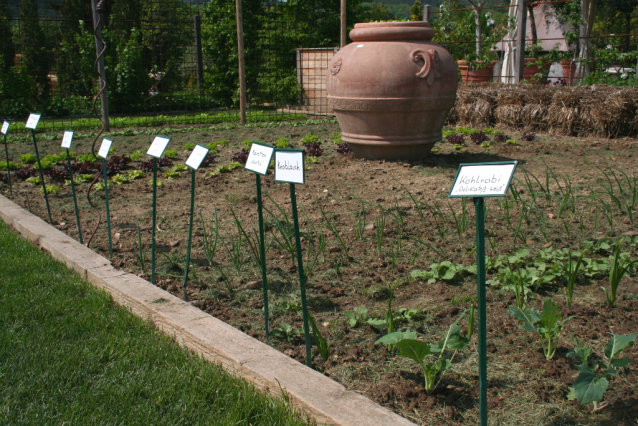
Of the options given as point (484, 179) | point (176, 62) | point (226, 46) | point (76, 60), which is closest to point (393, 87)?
point (484, 179)

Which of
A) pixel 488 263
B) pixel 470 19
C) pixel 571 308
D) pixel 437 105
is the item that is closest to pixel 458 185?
pixel 571 308

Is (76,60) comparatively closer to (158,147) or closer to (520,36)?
(520,36)

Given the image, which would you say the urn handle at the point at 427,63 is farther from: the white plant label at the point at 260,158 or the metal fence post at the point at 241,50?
the metal fence post at the point at 241,50

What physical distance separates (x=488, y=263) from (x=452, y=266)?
0.23 metres

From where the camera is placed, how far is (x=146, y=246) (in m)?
3.80

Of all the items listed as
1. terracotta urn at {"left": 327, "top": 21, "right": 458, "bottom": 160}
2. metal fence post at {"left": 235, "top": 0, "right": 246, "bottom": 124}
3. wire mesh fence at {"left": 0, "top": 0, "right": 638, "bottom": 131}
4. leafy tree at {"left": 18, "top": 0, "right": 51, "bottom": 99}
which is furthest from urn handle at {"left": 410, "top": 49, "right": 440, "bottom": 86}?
leafy tree at {"left": 18, "top": 0, "right": 51, "bottom": 99}

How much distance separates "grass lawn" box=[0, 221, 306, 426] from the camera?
6.36 feet

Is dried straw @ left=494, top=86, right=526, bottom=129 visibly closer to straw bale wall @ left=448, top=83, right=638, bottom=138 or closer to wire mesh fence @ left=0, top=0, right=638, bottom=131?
straw bale wall @ left=448, top=83, right=638, bottom=138

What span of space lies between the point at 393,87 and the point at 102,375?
4279 mm

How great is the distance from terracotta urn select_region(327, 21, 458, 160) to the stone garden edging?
3349mm

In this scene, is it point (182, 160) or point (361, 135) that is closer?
point (361, 135)

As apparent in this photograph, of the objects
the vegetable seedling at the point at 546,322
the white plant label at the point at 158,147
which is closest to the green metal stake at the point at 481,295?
the vegetable seedling at the point at 546,322

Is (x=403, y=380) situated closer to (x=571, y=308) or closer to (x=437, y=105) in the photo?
(x=571, y=308)

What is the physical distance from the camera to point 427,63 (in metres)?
5.61
